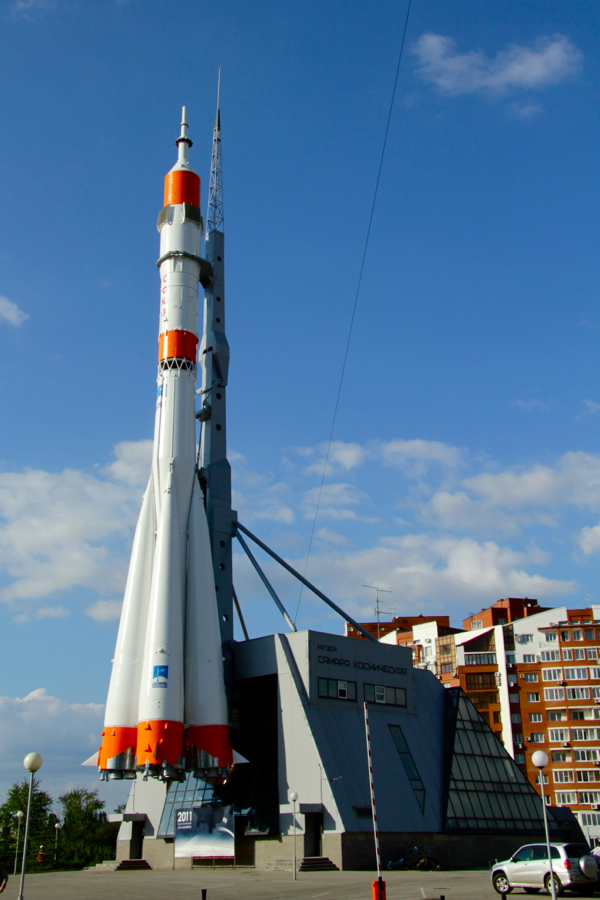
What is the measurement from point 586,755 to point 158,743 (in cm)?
5138

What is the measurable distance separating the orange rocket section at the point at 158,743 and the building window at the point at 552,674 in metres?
51.7

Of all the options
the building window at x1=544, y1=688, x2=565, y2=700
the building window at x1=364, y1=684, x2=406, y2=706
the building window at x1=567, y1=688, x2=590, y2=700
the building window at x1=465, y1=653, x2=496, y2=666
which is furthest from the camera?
the building window at x1=465, y1=653, x2=496, y2=666

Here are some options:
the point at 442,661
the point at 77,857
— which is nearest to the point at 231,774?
the point at 77,857

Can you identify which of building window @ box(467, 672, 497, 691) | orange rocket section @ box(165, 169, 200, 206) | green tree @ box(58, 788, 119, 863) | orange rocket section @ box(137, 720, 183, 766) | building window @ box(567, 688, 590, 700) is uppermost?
orange rocket section @ box(165, 169, 200, 206)

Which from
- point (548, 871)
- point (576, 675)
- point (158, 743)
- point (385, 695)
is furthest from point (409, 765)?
point (576, 675)

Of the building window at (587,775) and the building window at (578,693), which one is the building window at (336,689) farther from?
the building window at (578,693)

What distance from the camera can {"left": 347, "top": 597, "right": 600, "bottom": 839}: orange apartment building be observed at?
227 ft

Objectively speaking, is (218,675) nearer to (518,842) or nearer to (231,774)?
(231,774)

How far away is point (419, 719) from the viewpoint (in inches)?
1678

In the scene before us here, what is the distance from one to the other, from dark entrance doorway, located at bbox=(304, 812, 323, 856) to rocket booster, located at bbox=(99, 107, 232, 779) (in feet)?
14.5

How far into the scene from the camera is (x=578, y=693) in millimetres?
72688

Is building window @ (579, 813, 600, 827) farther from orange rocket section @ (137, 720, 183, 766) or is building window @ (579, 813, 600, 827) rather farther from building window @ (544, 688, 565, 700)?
orange rocket section @ (137, 720, 183, 766)

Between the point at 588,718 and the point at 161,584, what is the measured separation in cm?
5202

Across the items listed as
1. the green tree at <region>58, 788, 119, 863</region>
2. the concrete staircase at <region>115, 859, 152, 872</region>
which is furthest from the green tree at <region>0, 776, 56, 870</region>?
the concrete staircase at <region>115, 859, 152, 872</region>
